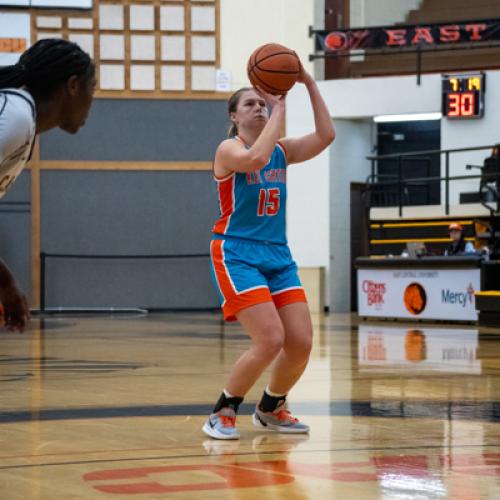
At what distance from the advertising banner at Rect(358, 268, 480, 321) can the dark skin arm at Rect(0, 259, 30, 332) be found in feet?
47.2

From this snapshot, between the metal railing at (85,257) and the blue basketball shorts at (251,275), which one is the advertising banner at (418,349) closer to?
the blue basketball shorts at (251,275)

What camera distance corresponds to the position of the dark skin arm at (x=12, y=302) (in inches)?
130

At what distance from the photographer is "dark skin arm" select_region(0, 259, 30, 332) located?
10.9ft

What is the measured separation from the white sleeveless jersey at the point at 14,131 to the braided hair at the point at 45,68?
9cm

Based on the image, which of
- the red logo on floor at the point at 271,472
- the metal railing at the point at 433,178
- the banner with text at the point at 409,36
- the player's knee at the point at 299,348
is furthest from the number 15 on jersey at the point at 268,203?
the banner with text at the point at 409,36

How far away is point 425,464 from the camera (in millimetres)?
4562

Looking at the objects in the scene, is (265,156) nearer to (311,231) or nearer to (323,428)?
(323,428)

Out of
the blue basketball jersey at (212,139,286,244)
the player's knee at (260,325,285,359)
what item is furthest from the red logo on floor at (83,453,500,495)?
the blue basketball jersey at (212,139,286,244)

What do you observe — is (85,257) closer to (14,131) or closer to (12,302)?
(12,302)

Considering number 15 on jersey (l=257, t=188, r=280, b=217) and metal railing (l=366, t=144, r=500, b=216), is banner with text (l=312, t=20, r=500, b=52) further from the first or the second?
number 15 on jersey (l=257, t=188, r=280, b=217)

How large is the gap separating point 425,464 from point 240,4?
786 inches

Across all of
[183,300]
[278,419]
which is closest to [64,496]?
[278,419]

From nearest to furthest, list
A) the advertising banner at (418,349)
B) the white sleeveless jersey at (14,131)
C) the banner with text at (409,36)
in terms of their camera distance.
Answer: the white sleeveless jersey at (14,131) < the advertising banner at (418,349) < the banner with text at (409,36)

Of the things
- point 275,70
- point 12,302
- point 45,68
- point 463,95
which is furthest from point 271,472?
point 463,95
